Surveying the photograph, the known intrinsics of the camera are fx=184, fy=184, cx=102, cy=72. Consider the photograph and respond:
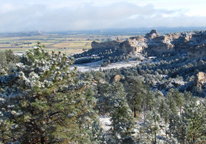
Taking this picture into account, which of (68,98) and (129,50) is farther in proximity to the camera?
(129,50)

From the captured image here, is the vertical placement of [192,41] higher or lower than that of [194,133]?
higher

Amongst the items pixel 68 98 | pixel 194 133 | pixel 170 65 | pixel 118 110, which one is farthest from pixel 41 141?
pixel 170 65

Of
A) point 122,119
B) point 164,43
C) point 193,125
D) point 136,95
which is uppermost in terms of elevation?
point 164,43

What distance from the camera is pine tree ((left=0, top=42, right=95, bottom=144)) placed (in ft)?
27.1

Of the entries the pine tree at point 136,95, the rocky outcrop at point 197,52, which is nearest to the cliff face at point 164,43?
the rocky outcrop at point 197,52

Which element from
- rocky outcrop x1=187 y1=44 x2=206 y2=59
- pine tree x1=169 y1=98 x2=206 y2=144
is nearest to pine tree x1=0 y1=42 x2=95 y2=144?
pine tree x1=169 y1=98 x2=206 y2=144

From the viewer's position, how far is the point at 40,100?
8.38 metres

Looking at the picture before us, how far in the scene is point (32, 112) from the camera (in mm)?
8797

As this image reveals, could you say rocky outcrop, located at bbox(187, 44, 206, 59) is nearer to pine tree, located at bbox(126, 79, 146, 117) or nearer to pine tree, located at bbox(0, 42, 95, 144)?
pine tree, located at bbox(126, 79, 146, 117)

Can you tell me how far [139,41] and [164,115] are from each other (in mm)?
100441

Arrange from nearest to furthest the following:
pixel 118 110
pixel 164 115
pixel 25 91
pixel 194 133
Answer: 1. pixel 25 91
2. pixel 194 133
3. pixel 118 110
4. pixel 164 115

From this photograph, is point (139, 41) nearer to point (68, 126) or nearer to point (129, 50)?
point (129, 50)

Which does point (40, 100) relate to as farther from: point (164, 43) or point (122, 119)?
point (164, 43)

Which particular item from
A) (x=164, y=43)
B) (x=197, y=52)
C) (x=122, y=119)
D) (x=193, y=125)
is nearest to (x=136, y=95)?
(x=122, y=119)
